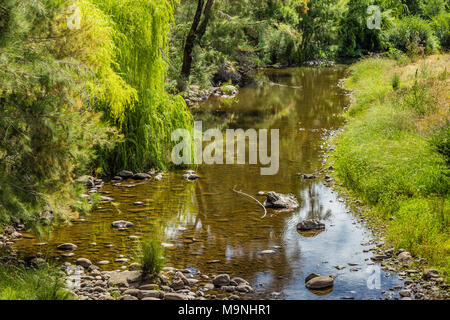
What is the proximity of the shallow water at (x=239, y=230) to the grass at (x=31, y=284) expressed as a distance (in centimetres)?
106

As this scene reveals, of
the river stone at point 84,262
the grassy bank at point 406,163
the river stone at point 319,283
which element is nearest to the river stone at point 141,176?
the grassy bank at point 406,163

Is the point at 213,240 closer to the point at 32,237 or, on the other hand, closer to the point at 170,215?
the point at 170,215

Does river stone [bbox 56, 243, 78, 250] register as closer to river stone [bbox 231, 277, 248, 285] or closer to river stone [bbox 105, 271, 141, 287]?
river stone [bbox 105, 271, 141, 287]

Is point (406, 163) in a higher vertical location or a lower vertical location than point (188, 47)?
lower

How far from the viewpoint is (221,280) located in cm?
749

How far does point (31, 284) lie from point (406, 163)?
8.20 metres

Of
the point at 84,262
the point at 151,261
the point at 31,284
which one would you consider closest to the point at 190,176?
the point at 84,262

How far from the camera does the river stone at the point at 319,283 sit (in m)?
7.41

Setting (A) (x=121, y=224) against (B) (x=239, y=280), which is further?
(A) (x=121, y=224)

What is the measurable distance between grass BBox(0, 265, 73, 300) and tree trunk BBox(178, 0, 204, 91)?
13271 mm

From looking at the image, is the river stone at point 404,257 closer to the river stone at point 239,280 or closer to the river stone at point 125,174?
the river stone at point 239,280

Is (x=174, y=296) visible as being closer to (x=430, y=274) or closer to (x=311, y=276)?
(x=311, y=276)

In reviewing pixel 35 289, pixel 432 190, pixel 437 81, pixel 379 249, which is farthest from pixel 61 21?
pixel 437 81
